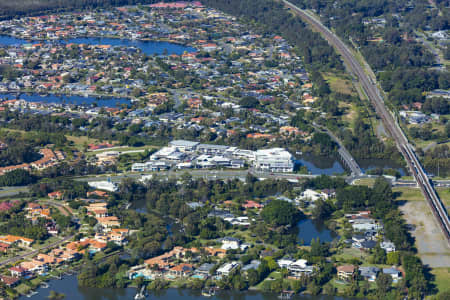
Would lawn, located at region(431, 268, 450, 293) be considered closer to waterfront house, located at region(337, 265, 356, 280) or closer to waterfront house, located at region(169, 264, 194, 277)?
waterfront house, located at region(337, 265, 356, 280)

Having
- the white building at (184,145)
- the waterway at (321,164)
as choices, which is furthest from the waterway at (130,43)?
the waterway at (321,164)

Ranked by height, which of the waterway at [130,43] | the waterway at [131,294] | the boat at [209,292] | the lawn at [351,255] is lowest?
the waterway at [131,294]

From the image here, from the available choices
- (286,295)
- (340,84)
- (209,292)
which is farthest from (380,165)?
(209,292)

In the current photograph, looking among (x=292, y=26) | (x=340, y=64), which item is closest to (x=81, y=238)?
(x=340, y=64)

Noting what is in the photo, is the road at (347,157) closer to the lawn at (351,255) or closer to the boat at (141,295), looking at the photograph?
the lawn at (351,255)

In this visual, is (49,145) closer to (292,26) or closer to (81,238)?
(81,238)

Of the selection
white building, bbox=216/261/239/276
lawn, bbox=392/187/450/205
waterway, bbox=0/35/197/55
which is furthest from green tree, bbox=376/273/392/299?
waterway, bbox=0/35/197/55
